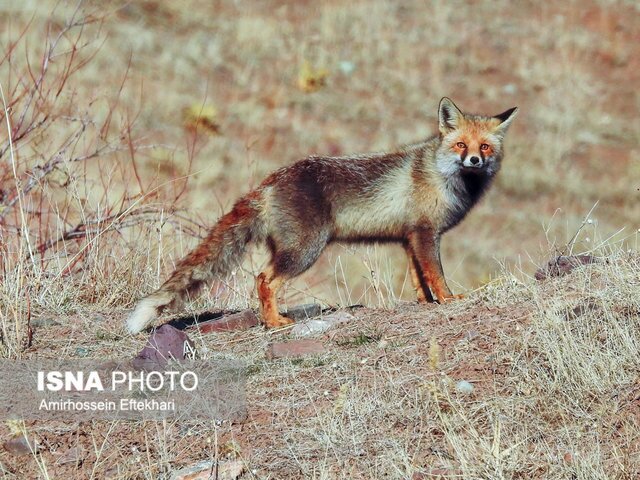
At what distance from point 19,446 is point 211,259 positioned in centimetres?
247

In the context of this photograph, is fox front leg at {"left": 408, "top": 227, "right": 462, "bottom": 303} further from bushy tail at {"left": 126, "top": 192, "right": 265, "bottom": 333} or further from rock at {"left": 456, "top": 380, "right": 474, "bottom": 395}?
rock at {"left": 456, "top": 380, "right": 474, "bottom": 395}

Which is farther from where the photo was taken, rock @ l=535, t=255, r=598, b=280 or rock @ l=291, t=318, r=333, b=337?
rock @ l=535, t=255, r=598, b=280

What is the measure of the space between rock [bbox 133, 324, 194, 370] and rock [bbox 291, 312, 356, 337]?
34.2 inches

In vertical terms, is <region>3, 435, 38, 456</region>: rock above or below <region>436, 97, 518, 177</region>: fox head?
below

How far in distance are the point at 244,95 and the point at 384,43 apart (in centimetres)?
276

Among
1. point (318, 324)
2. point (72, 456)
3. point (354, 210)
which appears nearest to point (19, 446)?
point (72, 456)

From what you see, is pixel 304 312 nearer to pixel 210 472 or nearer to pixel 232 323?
pixel 232 323

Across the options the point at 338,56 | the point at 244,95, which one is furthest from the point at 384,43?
the point at 244,95

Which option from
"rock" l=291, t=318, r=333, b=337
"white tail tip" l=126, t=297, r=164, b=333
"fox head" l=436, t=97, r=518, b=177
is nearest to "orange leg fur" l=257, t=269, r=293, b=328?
"rock" l=291, t=318, r=333, b=337

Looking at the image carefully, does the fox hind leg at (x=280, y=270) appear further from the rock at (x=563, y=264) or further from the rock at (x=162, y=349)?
the rock at (x=563, y=264)

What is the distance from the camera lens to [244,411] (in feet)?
17.0

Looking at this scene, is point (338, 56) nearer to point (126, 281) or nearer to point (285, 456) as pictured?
point (126, 281)

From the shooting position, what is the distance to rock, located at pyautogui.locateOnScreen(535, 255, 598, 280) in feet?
22.2

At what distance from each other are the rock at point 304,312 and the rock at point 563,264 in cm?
162
